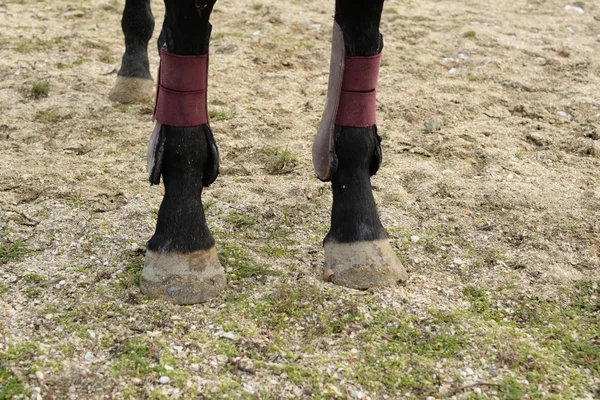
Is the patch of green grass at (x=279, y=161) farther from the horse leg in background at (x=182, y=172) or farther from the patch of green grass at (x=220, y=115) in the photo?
the horse leg in background at (x=182, y=172)

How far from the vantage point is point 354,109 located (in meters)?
2.29

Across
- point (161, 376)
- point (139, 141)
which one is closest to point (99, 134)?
point (139, 141)

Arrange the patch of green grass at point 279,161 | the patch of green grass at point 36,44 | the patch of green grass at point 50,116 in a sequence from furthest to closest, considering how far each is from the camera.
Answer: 1. the patch of green grass at point 36,44
2. the patch of green grass at point 50,116
3. the patch of green grass at point 279,161

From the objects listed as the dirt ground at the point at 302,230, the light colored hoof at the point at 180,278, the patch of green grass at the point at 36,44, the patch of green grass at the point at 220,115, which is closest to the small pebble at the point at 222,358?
the dirt ground at the point at 302,230

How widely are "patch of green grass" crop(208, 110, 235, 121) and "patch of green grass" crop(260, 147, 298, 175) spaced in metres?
0.49

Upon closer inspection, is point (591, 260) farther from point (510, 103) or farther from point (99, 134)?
point (99, 134)

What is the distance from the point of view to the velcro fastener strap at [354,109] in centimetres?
228

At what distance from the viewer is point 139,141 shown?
11.9 feet

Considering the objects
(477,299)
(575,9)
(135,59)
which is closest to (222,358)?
(477,299)

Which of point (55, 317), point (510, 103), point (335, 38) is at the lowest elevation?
point (55, 317)

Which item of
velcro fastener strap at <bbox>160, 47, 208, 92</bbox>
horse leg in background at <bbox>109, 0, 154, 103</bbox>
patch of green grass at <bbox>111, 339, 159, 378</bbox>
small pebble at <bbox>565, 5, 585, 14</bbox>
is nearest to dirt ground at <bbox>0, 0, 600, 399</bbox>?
patch of green grass at <bbox>111, 339, 159, 378</bbox>

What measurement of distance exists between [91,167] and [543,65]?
314 centimetres

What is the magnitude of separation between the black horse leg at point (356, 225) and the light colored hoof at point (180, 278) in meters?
0.39

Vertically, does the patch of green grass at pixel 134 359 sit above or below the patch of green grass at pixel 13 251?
above
